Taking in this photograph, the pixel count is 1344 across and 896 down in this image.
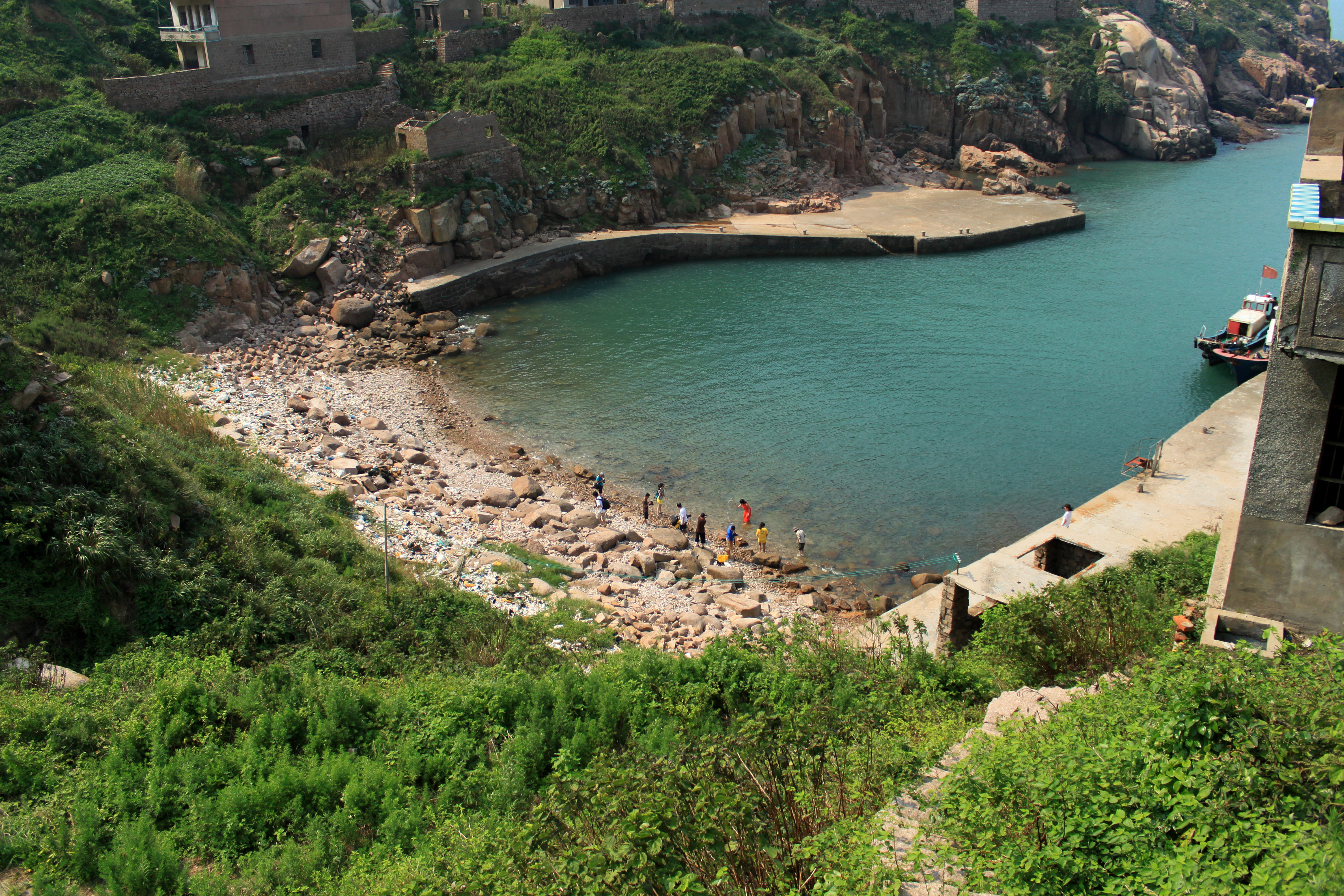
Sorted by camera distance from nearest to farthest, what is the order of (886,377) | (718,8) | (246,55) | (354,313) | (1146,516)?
(1146,516) → (886,377) → (354,313) → (246,55) → (718,8)

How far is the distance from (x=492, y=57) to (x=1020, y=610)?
136ft

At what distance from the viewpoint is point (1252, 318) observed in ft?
97.3

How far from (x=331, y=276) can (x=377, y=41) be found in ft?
53.6

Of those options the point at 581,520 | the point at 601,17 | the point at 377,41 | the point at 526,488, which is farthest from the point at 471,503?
the point at 601,17

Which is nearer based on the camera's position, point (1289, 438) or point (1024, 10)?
point (1289, 438)

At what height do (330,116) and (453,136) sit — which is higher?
(330,116)

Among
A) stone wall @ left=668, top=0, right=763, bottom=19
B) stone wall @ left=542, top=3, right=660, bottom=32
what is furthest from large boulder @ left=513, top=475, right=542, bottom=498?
stone wall @ left=668, top=0, right=763, bottom=19

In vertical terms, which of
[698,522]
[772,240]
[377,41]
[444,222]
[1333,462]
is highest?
[377,41]

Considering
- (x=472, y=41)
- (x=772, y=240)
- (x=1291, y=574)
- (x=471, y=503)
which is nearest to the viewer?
(x=1291, y=574)

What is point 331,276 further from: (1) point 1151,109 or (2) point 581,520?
(1) point 1151,109

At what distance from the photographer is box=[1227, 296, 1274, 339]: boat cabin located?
96.4 ft

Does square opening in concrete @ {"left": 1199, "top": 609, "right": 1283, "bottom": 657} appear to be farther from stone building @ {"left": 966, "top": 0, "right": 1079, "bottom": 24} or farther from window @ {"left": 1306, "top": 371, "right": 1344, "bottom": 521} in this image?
stone building @ {"left": 966, "top": 0, "right": 1079, "bottom": 24}

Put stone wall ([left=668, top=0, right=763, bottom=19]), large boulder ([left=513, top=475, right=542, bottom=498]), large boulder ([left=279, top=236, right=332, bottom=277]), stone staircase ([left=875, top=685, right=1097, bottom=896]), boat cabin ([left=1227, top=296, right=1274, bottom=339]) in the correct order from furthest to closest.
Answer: stone wall ([left=668, top=0, right=763, bottom=19]) → large boulder ([left=279, top=236, right=332, bottom=277]) → boat cabin ([left=1227, top=296, right=1274, bottom=339]) → large boulder ([left=513, top=475, right=542, bottom=498]) → stone staircase ([left=875, top=685, right=1097, bottom=896])

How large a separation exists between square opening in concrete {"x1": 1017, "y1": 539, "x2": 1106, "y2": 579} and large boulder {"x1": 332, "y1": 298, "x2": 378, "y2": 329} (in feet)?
76.8
